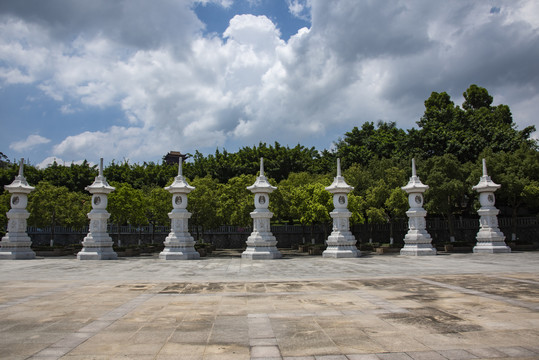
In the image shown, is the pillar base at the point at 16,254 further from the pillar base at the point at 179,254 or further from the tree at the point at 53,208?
the pillar base at the point at 179,254

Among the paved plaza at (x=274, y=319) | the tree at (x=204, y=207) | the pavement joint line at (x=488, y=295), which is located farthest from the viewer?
the tree at (x=204, y=207)

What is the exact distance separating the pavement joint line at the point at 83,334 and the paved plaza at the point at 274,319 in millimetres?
16

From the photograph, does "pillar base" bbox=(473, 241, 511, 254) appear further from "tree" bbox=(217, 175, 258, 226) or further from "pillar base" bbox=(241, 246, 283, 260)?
"tree" bbox=(217, 175, 258, 226)

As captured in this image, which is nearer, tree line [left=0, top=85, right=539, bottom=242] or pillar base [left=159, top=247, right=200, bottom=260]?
pillar base [left=159, top=247, right=200, bottom=260]

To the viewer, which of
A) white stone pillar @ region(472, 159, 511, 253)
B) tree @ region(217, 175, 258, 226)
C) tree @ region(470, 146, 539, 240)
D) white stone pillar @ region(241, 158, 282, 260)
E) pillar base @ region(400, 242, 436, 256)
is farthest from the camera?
tree @ region(217, 175, 258, 226)

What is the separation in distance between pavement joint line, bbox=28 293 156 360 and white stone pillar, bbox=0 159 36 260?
19913 millimetres

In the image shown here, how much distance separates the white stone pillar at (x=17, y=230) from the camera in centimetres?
2408

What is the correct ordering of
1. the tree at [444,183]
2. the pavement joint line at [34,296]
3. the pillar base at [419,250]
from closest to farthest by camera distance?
the pavement joint line at [34,296] < the pillar base at [419,250] < the tree at [444,183]

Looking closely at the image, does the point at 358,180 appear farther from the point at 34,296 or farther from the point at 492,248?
the point at 34,296

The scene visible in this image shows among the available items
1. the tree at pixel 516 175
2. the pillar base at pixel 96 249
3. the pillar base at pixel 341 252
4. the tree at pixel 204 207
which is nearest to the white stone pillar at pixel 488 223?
the tree at pixel 516 175

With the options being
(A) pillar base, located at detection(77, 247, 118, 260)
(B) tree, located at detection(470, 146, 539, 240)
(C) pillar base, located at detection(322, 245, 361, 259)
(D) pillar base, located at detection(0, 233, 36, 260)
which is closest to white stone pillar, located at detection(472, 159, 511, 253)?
(B) tree, located at detection(470, 146, 539, 240)

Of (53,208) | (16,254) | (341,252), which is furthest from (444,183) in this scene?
(53,208)

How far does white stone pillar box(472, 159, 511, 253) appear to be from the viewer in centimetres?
2556

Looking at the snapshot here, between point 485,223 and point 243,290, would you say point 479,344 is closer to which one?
point 243,290
